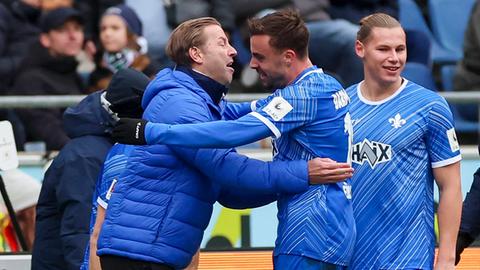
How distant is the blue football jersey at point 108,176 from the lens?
6266 mm

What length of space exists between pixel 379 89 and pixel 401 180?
46 cm

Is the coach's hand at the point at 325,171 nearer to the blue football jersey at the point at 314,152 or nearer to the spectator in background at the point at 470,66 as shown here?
the blue football jersey at the point at 314,152

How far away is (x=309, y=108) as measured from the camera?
5.78 m

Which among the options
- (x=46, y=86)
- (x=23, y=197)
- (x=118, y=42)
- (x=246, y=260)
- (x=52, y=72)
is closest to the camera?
(x=246, y=260)

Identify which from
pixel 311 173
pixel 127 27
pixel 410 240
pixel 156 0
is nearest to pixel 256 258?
pixel 410 240

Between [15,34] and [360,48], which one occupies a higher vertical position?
[360,48]

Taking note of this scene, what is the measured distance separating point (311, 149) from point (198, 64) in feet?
2.00

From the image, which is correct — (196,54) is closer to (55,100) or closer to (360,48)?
(360,48)

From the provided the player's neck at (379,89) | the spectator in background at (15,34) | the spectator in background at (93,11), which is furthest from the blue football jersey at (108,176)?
the spectator in background at (93,11)

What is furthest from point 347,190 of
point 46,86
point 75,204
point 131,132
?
point 46,86

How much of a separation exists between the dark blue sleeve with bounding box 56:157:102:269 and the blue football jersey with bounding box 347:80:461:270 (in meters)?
1.38

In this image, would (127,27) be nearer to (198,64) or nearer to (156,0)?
(156,0)

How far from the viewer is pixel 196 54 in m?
5.91

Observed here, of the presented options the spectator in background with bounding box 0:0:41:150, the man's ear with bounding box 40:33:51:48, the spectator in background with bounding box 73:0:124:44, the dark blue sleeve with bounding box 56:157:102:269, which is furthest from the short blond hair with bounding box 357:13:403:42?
the spectator in background with bounding box 73:0:124:44
